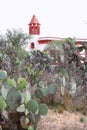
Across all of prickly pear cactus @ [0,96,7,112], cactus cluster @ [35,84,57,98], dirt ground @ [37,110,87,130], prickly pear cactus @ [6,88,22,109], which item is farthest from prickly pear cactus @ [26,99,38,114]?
cactus cluster @ [35,84,57,98]

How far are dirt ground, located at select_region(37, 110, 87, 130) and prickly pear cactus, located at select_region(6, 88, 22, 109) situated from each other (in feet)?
2.84

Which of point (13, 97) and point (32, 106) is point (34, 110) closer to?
point (32, 106)

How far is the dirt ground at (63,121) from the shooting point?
6.71 m

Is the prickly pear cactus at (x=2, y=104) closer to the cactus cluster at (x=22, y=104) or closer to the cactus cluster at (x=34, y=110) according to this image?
the cactus cluster at (x=22, y=104)

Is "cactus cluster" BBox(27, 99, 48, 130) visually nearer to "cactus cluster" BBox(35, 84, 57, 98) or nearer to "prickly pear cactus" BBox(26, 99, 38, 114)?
"prickly pear cactus" BBox(26, 99, 38, 114)

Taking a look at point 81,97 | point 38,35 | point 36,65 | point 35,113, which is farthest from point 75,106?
point 38,35

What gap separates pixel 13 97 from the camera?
19.5 ft

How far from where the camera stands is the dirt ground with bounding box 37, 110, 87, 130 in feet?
22.0

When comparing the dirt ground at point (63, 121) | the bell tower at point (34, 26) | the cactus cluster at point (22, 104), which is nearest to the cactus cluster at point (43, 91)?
the dirt ground at point (63, 121)

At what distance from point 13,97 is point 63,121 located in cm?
162

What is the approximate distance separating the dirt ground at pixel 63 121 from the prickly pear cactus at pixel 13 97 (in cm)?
86

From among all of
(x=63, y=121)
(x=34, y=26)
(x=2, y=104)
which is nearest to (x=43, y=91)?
(x=63, y=121)

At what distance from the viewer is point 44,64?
1393 cm

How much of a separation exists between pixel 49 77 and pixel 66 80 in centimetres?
101
